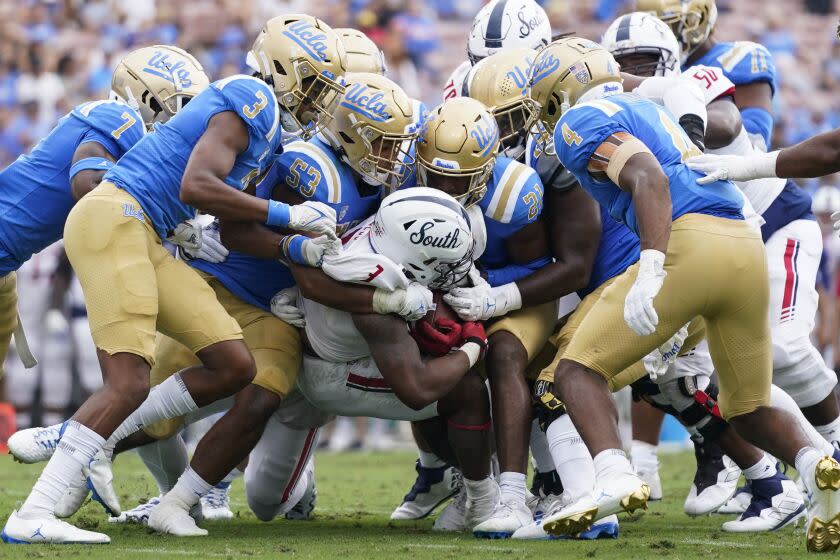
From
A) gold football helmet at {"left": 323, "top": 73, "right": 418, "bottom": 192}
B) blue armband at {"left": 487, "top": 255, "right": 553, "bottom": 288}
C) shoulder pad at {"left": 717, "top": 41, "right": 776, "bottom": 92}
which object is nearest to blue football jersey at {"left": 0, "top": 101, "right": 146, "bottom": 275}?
gold football helmet at {"left": 323, "top": 73, "right": 418, "bottom": 192}

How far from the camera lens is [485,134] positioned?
4.98m

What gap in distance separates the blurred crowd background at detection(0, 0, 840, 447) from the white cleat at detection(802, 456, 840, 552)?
8.24 m

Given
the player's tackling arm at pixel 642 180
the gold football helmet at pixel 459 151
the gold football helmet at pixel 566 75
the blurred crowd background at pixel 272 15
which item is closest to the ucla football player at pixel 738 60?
the gold football helmet at pixel 566 75

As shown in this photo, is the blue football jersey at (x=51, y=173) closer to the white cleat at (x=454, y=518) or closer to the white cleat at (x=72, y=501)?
the white cleat at (x=72, y=501)

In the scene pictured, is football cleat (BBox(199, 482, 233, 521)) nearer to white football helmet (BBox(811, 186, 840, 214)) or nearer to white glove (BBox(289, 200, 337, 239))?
white glove (BBox(289, 200, 337, 239))

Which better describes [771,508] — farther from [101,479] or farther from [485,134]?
[101,479]

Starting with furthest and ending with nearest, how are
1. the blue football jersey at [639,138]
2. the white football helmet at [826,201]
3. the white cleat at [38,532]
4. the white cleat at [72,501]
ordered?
the white football helmet at [826,201], the white cleat at [72,501], the blue football jersey at [639,138], the white cleat at [38,532]

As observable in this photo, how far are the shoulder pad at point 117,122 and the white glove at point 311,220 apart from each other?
98 cm

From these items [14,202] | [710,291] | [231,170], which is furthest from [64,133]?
[710,291]

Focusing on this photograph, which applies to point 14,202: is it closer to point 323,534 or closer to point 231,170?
point 231,170

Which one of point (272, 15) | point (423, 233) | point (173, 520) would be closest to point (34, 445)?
point (173, 520)

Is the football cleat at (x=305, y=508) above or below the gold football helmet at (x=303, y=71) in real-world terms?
below

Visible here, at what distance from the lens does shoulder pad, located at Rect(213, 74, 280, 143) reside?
470cm

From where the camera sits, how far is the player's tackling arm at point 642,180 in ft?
13.8
